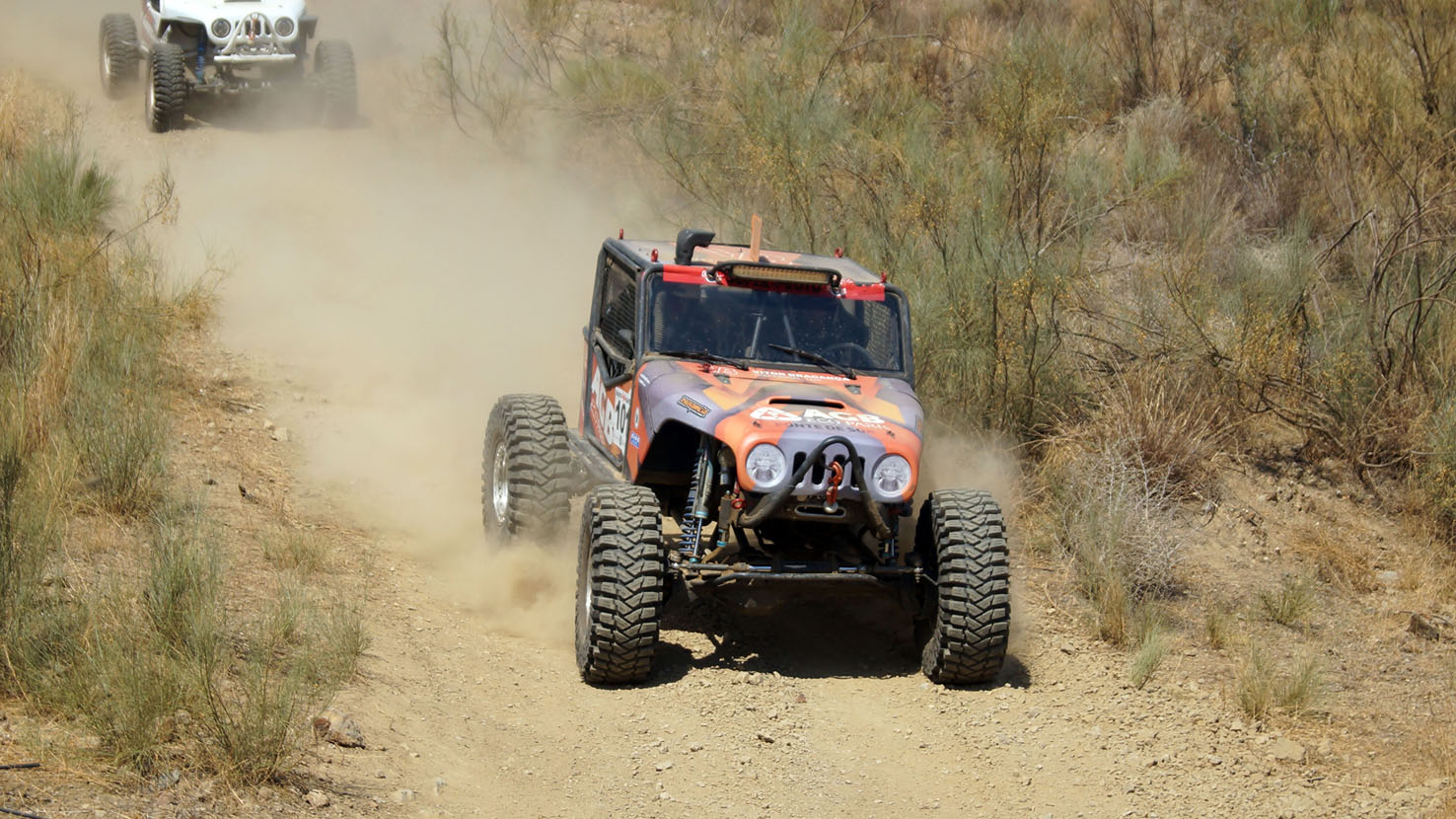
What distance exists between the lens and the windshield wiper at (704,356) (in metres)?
7.10

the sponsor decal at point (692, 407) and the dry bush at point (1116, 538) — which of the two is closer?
the sponsor decal at point (692, 407)

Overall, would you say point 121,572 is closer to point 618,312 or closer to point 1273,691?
point 618,312

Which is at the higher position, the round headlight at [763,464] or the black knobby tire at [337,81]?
the black knobby tire at [337,81]

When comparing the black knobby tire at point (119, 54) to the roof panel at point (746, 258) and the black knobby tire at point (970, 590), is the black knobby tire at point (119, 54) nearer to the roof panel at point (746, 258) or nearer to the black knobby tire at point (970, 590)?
the roof panel at point (746, 258)

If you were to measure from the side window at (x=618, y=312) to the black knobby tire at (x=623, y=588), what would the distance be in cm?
119

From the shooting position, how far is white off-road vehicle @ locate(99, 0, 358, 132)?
15.3m

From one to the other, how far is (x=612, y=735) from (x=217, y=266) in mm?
8102

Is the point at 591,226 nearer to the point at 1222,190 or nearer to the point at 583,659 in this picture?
the point at 1222,190

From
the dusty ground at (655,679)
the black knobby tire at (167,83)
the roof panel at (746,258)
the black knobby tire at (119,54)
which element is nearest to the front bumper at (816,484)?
the dusty ground at (655,679)

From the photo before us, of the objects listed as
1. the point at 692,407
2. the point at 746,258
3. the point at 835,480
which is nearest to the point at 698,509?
the point at 692,407

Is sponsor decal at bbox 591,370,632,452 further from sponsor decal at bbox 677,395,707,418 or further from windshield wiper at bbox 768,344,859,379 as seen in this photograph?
windshield wiper at bbox 768,344,859,379

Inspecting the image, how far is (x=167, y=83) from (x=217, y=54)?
71 centimetres

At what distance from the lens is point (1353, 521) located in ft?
29.8

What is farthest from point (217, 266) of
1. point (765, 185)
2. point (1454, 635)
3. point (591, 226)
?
point (1454, 635)
